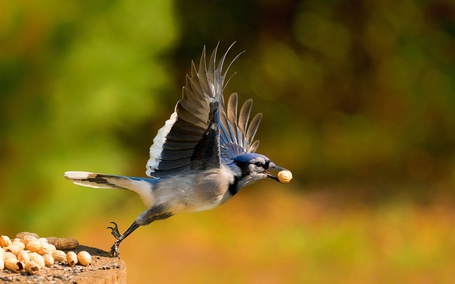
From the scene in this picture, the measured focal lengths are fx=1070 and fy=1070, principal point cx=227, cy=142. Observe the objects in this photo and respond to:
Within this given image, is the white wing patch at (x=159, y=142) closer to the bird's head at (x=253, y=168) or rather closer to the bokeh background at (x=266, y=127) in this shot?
the bird's head at (x=253, y=168)

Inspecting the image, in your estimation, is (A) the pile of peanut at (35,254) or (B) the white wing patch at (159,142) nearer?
(A) the pile of peanut at (35,254)

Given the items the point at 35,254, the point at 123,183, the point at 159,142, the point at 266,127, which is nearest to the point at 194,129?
the point at 159,142

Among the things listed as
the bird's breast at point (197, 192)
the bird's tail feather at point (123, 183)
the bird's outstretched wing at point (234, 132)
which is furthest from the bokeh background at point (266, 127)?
the bird's breast at point (197, 192)

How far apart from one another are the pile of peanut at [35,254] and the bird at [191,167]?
0.14 metres

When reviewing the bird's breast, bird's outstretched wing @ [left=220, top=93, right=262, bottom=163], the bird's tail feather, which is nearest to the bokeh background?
bird's outstretched wing @ [left=220, top=93, right=262, bottom=163]

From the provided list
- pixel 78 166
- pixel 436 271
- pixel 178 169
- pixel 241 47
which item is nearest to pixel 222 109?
pixel 178 169

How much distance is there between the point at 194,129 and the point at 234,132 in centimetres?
63

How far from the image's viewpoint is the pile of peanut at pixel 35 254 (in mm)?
2896

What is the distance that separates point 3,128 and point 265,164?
2012mm

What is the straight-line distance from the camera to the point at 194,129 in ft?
10.4

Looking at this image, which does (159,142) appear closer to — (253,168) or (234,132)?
(253,168)

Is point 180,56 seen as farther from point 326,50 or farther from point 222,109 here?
point 222,109

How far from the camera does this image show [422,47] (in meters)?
6.88

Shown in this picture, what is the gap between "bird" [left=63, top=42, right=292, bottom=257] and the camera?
3.12 metres
